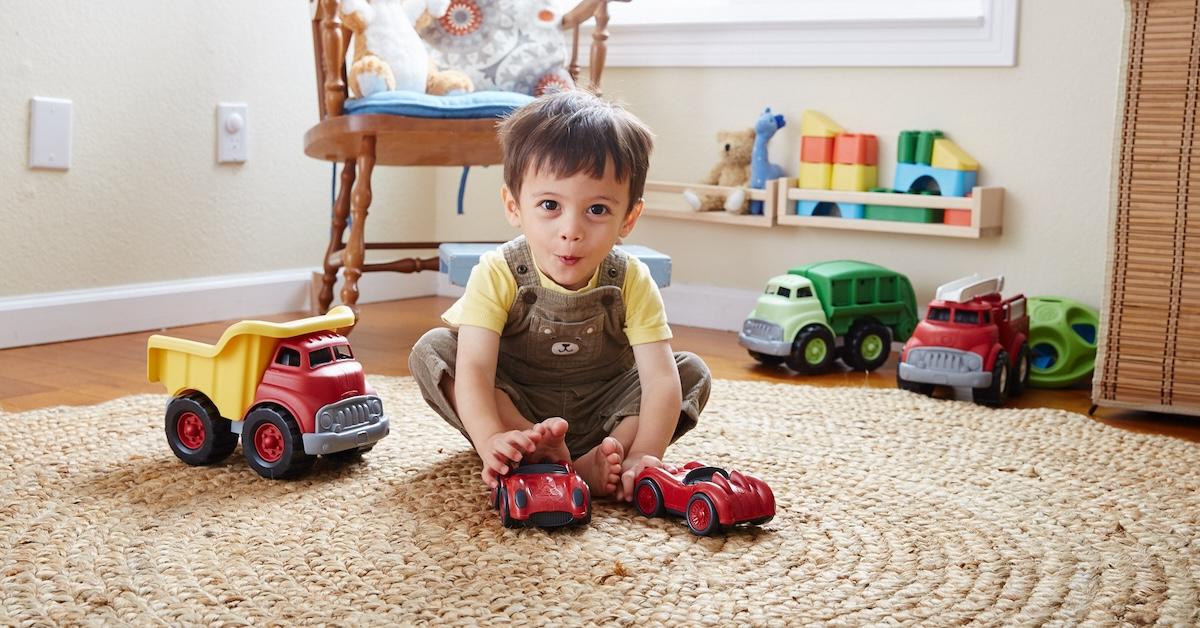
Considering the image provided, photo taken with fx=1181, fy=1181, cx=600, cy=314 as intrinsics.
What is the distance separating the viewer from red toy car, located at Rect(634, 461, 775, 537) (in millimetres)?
1147

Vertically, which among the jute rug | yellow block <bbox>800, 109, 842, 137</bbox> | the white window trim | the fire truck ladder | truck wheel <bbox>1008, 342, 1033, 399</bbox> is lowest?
the jute rug

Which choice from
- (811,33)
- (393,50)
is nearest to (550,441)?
(393,50)

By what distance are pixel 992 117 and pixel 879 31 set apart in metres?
0.29

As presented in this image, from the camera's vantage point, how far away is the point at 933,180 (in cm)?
232

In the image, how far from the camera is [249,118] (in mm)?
2543

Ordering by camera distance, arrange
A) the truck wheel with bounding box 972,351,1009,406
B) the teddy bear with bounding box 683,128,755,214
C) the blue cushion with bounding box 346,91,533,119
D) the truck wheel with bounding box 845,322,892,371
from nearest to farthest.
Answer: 1. the truck wheel with bounding box 972,351,1009,406
2. the blue cushion with bounding box 346,91,533,119
3. the truck wheel with bounding box 845,322,892,371
4. the teddy bear with bounding box 683,128,755,214

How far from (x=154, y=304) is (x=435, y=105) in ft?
2.49

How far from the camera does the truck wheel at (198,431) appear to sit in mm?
1348

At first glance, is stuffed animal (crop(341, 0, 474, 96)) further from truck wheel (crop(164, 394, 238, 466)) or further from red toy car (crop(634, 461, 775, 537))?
red toy car (crop(634, 461, 775, 537))

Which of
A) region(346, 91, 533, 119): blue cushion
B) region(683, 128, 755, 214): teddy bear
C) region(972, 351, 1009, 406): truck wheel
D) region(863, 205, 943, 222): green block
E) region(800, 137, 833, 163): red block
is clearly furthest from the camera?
region(683, 128, 755, 214): teddy bear

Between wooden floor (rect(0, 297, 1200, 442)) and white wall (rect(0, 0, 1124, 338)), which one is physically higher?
white wall (rect(0, 0, 1124, 338))

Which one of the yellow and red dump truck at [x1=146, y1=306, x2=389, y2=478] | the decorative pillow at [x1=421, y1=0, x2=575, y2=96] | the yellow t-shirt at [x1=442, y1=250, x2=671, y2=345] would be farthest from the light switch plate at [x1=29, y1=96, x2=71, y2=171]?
the yellow t-shirt at [x1=442, y1=250, x2=671, y2=345]

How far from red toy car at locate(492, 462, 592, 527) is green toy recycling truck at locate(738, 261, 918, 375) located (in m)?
0.98

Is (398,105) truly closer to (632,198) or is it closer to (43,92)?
(43,92)
